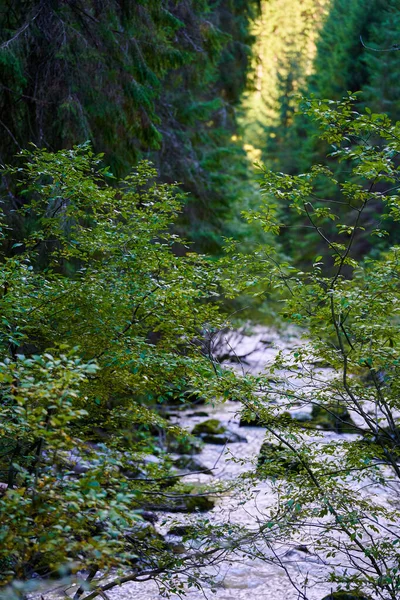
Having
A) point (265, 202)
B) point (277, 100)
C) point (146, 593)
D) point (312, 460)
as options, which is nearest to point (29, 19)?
point (265, 202)

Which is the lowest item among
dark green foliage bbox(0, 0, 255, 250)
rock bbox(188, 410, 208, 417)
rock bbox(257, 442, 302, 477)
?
rock bbox(257, 442, 302, 477)

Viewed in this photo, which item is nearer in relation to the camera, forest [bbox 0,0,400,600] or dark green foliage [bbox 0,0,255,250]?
forest [bbox 0,0,400,600]

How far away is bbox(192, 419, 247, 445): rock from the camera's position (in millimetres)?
11312

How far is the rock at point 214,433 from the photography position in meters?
11.3

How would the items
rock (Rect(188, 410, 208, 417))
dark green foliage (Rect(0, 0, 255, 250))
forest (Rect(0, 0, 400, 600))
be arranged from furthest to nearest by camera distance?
rock (Rect(188, 410, 208, 417))
dark green foliage (Rect(0, 0, 255, 250))
forest (Rect(0, 0, 400, 600))

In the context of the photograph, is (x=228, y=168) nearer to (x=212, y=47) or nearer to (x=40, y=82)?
(x=212, y=47)

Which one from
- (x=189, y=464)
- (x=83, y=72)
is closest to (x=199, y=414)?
(x=189, y=464)

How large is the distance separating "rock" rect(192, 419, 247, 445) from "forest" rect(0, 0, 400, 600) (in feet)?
0.13

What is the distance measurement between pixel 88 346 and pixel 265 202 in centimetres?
155

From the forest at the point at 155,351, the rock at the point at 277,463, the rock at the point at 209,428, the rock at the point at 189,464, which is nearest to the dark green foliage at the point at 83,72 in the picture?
the forest at the point at 155,351

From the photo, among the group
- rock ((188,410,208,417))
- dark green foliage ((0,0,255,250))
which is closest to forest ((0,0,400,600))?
dark green foliage ((0,0,255,250))

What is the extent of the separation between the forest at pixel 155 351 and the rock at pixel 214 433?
0.13 feet

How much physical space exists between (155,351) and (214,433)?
754cm

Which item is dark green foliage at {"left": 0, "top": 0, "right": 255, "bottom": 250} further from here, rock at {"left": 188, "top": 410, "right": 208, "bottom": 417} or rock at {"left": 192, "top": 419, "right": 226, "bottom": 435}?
rock at {"left": 188, "top": 410, "right": 208, "bottom": 417}
